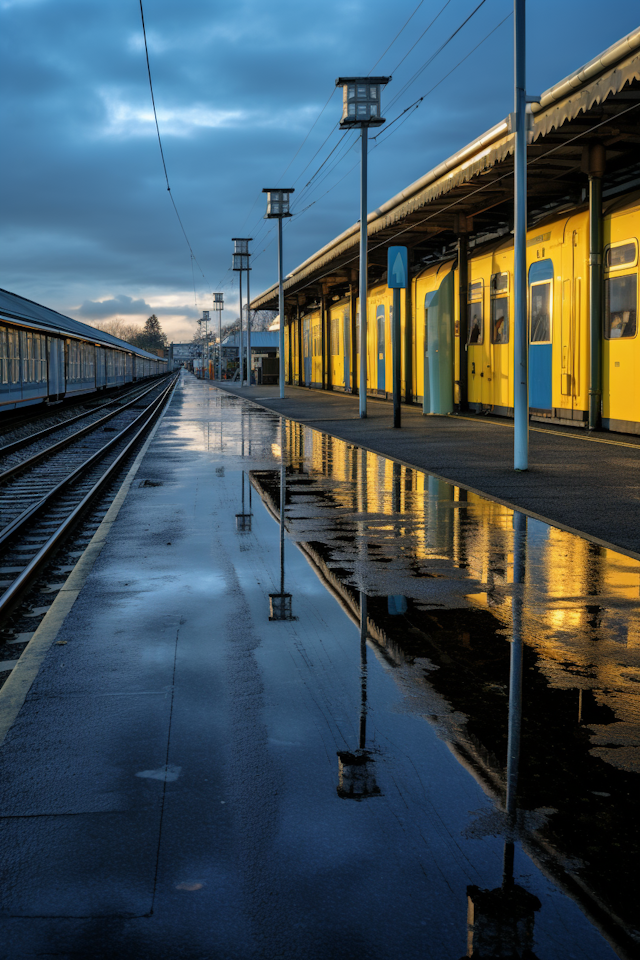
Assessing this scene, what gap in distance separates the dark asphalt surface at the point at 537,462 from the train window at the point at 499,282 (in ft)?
9.65

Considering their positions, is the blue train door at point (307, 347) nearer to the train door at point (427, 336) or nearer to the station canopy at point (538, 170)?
the station canopy at point (538, 170)

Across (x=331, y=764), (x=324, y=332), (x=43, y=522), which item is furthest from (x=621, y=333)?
(x=324, y=332)

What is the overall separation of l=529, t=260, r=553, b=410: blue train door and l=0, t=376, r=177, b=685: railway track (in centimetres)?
848

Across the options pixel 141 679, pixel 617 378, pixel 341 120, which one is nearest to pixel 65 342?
pixel 341 120

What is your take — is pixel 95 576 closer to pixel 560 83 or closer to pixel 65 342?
pixel 560 83

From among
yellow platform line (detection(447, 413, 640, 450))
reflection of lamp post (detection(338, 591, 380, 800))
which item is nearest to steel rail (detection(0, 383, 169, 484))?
yellow platform line (detection(447, 413, 640, 450))

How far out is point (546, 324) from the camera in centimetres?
1950

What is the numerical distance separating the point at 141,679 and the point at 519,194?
33.0 ft

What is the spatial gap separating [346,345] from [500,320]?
18.0m

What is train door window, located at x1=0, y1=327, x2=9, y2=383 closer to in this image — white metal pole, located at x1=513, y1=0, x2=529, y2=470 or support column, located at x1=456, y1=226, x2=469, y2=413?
support column, located at x1=456, y1=226, x2=469, y2=413

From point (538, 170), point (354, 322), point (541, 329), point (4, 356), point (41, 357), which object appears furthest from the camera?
point (354, 322)

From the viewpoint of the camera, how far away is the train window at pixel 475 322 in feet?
76.3

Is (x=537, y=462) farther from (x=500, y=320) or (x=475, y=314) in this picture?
(x=475, y=314)

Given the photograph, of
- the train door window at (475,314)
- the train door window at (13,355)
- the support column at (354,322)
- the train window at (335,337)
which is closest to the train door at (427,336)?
the train door window at (475,314)
